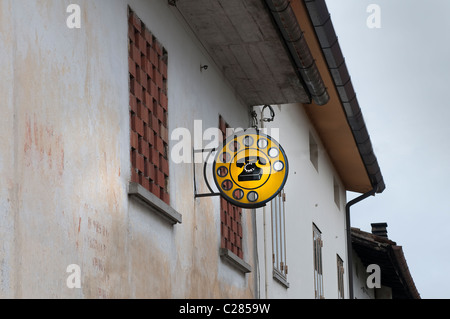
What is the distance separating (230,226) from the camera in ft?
36.8

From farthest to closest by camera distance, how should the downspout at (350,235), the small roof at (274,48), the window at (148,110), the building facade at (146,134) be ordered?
1. the downspout at (350,235)
2. the small roof at (274,48)
3. the window at (148,110)
4. the building facade at (146,134)

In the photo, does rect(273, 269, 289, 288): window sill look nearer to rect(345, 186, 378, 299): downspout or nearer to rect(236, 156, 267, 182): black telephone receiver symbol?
rect(236, 156, 267, 182): black telephone receiver symbol

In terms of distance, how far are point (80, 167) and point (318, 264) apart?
35.7ft

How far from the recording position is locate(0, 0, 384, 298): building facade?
5.90 metres

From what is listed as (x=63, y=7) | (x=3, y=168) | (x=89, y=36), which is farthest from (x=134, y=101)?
(x=3, y=168)

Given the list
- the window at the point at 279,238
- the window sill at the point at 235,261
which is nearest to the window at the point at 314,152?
the window at the point at 279,238

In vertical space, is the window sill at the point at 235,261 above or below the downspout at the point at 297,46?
below

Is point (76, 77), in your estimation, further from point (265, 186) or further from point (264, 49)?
point (264, 49)

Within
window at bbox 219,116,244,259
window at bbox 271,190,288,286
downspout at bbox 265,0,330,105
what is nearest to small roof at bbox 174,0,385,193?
downspout at bbox 265,0,330,105

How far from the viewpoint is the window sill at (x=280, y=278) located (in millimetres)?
13273

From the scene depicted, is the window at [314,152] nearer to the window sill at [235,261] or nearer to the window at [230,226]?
the window at [230,226]

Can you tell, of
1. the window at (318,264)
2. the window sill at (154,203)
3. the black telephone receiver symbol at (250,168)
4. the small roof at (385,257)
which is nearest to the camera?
the window sill at (154,203)

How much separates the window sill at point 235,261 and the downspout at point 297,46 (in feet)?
6.85

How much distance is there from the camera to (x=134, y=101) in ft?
26.8
